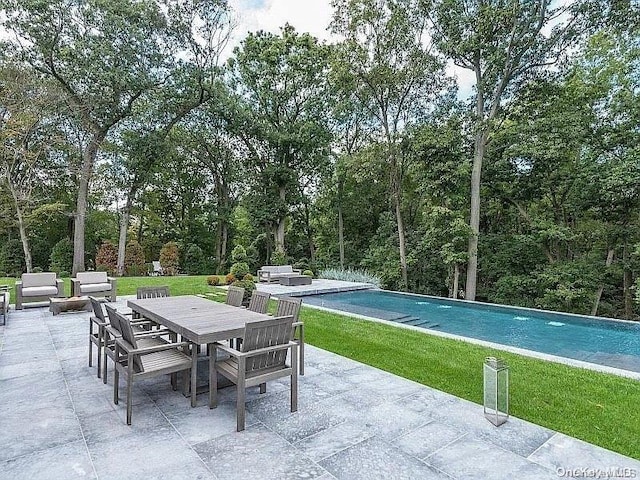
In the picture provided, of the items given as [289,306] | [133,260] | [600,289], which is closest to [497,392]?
[289,306]

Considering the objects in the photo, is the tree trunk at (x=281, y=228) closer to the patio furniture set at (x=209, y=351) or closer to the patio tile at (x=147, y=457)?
the patio furniture set at (x=209, y=351)

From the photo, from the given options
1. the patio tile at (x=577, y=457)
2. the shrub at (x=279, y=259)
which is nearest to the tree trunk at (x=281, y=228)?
the shrub at (x=279, y=259)

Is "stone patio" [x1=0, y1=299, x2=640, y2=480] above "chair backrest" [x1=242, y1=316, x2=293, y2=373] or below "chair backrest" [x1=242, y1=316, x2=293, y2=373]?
below

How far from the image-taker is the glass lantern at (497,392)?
118 inches

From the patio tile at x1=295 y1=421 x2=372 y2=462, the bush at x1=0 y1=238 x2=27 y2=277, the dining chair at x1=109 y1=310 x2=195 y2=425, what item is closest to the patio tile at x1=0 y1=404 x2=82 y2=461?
the dining chair at x1=109 y1=310 x2=195 y2=425

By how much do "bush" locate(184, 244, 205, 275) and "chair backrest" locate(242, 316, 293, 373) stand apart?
16.8 meters

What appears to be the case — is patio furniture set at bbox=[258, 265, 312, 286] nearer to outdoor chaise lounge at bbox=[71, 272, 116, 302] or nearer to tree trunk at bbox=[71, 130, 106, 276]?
outdoor chaise lounge at bbox=[71, 272, 116, 302]

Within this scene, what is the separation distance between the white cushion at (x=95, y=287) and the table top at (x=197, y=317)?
14.5 feet

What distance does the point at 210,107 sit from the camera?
57.5ft

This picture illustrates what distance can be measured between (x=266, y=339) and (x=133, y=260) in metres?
16.6

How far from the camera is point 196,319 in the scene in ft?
12.5

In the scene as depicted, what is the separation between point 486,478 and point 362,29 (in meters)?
14.3

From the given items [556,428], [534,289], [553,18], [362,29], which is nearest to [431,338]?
[556,428]

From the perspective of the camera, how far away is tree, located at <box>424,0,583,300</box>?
35.6 ft
